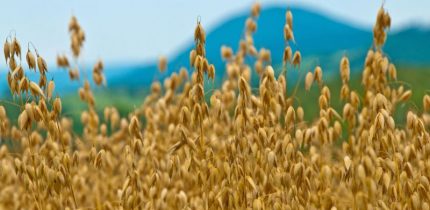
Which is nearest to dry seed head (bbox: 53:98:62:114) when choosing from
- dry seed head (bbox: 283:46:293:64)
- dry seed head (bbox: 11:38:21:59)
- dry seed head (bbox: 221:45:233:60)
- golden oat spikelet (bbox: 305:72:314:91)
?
dry seed head (bbox: 11:38:21:59)

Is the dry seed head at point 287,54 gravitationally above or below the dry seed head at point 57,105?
above

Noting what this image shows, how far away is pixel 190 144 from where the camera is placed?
10.2 feet

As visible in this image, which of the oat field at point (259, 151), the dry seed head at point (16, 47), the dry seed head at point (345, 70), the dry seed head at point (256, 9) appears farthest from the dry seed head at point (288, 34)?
the dry seed head at point (256, 9)

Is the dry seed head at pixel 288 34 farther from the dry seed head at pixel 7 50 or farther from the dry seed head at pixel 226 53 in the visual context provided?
the dry seed head at pixel 226 53

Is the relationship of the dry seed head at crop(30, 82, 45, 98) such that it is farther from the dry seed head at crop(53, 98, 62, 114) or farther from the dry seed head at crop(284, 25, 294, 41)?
the dry seed head at crop(284, 25, 294, 41)

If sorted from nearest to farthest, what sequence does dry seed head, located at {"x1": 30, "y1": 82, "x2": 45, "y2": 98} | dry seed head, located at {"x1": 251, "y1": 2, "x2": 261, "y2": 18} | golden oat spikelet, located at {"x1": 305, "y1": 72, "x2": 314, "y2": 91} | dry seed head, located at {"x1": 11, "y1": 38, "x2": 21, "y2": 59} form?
dry seed head, located at {"x1": 30, "y1": 82, "x2": 45, "y2": 98}
dry seed head, located at {"x1": 11, "y1": 38, "x2": 21, "y2": 59}
golden oat spikelet, located at {"x1": 305, "y1": 72, "x2": 314, "y2": 91}
dry seed head, located at {"x1": 251, "y1": 2, "x2": 261, "y2": 18}

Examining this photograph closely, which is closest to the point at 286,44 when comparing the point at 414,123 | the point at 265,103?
the point at 265,103

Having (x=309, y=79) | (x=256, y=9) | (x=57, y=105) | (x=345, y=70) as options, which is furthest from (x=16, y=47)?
(x=256, y=9)

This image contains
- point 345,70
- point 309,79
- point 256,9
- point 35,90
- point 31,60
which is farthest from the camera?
point 256,9

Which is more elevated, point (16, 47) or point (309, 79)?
point (16, 47)

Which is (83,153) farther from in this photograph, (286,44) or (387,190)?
(387,190)

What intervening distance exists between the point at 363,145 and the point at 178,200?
0.97m

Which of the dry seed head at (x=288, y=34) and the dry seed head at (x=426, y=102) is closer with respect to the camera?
the dry seed head at (x=288, y=34)

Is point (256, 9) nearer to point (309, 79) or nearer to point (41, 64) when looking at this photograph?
point (309, 79)
